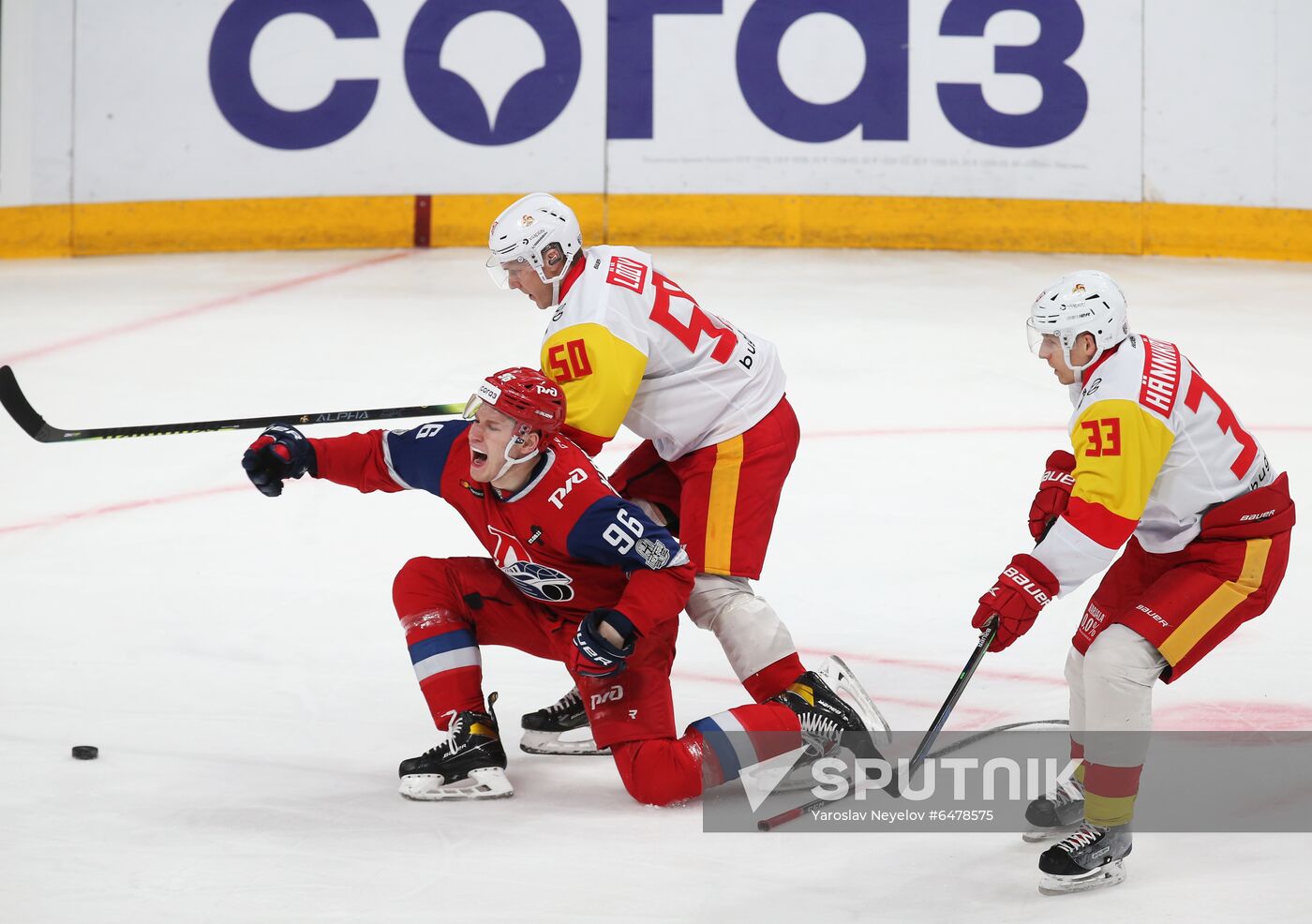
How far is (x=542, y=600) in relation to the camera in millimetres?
3561

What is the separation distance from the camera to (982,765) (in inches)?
140

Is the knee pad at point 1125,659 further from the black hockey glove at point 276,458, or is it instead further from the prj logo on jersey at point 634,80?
the prj logo on jersey at point 634,80

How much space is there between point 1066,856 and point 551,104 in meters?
6.62

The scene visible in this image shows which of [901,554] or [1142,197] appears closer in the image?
[901,554]

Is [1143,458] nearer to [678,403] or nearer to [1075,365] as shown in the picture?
[1075,365]

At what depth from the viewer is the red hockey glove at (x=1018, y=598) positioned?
3.00 meters

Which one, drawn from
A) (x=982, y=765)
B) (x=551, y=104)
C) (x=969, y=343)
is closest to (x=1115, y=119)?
(x=969, y=343)

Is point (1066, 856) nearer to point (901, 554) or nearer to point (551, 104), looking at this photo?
point (901, 554)

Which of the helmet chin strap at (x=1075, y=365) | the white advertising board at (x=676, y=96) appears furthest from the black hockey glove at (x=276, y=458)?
the white advertising board at (x=676, y=96)

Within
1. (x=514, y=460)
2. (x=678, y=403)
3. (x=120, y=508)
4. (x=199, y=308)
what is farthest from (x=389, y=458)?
(x=199, y=308)

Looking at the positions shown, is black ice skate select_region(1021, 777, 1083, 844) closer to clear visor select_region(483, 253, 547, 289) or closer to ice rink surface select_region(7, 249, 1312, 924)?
ice rink surface select_region(7, 249, 1312, 924)

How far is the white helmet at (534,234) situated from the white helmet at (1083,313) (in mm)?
1076

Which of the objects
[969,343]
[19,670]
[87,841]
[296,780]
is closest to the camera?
[87,841]

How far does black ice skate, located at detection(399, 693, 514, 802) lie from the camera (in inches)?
134
